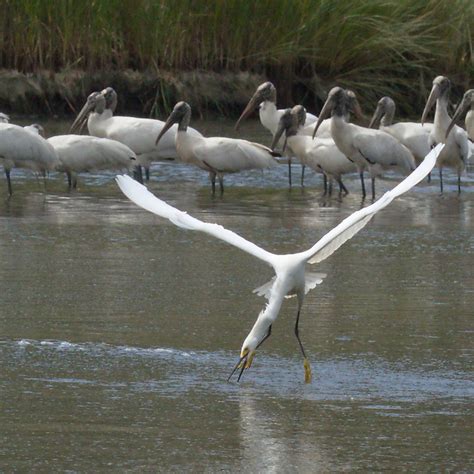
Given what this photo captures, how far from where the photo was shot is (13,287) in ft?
31.5

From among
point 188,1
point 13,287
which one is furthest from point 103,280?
point 188,1

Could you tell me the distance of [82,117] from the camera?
61.9ft

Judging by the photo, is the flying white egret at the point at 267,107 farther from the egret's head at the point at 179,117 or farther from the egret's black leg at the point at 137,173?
the egret's black leg at the point at 137,173

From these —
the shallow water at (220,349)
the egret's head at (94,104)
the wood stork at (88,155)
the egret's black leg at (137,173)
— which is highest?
the egret's head at (94,104)

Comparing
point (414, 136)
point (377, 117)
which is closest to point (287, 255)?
point (414, 136)

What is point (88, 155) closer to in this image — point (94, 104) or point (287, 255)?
point (94, 104)

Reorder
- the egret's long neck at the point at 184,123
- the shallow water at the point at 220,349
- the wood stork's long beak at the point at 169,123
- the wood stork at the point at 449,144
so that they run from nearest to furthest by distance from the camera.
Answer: the shallow water at the point at 220,349 < the wood stork at the point at 449,144 < the egret's long neck at the point at 184,123 < the wood stork's long beak at the point at 169,123

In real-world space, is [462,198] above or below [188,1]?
below

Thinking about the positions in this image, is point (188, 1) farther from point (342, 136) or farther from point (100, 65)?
point (342, 136)

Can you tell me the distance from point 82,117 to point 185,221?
37.7 feet

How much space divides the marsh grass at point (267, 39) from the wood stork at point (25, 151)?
606 cm

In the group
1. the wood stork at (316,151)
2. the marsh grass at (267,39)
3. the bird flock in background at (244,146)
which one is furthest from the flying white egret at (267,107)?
the marsh grass at (267,39)

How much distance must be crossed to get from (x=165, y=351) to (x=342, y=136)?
914 cm

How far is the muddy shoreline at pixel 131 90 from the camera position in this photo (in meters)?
22.6
